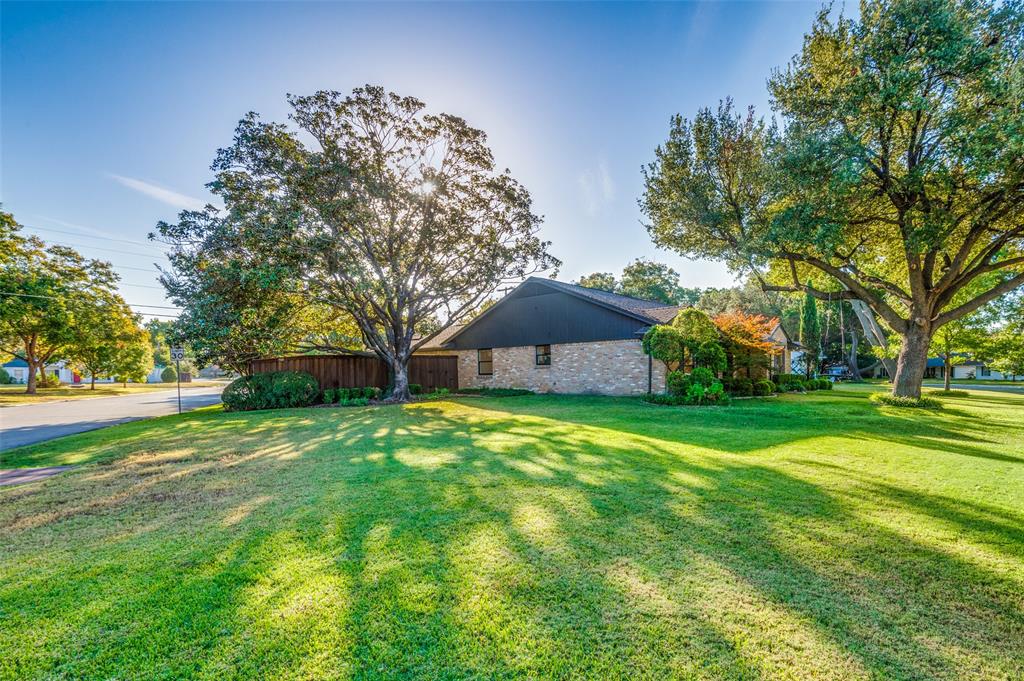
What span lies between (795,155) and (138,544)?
1418 cm

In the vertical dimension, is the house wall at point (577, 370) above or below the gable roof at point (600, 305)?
below

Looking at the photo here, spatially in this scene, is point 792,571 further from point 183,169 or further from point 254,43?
point 183,169

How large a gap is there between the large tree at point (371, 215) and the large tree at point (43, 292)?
16.9 m

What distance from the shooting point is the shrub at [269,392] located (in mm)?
14031

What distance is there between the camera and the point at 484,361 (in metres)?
21.6

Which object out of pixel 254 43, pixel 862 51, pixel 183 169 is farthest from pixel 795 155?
pixel 183 169

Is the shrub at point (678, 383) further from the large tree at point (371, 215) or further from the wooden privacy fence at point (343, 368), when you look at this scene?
the wooden privacy fence at point (343, 368)

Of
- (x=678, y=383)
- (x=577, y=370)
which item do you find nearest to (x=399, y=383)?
(x=577, y=370)

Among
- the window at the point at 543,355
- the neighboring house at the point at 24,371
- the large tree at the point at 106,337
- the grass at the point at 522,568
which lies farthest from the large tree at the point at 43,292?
the neighboring house at the point at 24,371

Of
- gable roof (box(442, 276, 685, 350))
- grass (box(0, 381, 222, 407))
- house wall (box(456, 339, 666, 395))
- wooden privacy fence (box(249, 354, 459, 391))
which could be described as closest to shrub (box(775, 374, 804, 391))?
gable roof (box(442, 276, 685, 350))

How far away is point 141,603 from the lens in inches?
99.2

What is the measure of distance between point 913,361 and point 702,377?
6483mm

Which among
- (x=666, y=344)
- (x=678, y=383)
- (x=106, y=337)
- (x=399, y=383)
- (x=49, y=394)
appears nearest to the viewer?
(x=666, y=344)

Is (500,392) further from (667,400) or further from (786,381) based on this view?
(786,381)
